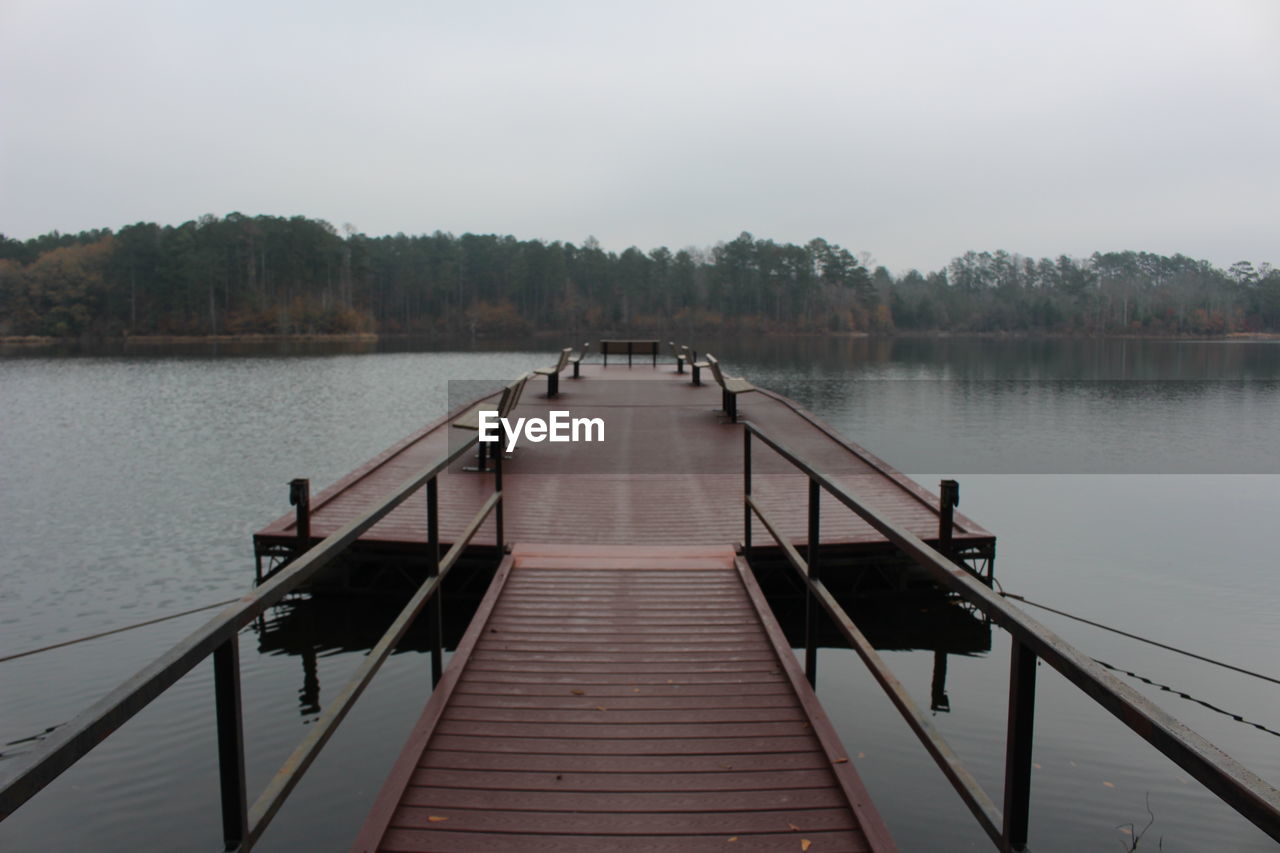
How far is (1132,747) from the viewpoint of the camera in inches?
205

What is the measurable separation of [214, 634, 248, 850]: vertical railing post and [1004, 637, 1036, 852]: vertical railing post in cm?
149

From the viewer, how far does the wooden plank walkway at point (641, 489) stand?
6.79 metres

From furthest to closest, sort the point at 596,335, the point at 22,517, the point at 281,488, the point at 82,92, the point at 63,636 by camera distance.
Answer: the point at 596,335 → the point at 82,92 → the point at 281,488 → the point at 22,517 → the point at 63,636

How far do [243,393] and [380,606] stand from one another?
2093cm

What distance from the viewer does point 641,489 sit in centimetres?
829

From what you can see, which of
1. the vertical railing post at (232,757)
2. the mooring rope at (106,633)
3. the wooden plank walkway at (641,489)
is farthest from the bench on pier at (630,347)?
the vertical railing post at (232,757)

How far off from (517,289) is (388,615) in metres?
81.4

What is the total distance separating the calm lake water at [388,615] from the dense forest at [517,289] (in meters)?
56.7

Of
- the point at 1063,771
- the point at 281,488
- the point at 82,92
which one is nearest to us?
the point at 1063,771

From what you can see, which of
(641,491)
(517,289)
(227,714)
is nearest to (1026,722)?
(227,714)

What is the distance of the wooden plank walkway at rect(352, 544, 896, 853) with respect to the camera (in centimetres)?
251

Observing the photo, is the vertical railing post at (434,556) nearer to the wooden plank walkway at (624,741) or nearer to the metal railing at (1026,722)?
the wooden plank walkway at (624,741)

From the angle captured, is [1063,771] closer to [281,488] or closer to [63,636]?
[63,636]

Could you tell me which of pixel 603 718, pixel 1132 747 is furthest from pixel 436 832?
pixel 1132 747
